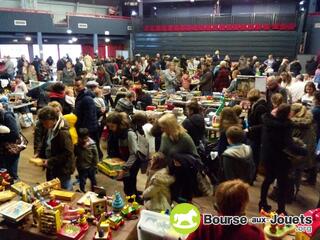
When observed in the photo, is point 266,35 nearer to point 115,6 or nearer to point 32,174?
point 115,6

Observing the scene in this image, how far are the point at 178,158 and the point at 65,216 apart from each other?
116 centimetres

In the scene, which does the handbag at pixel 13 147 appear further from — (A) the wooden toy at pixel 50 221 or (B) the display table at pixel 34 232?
(A) the wooden toy at pixel 50 221

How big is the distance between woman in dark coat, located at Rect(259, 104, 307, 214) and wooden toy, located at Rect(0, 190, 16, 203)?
8.34 ft

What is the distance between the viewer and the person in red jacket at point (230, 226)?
1403 mm

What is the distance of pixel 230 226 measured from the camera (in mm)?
1404

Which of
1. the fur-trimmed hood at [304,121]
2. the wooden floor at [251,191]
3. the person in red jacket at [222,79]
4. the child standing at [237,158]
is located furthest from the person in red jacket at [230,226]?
the person in red jacket at [222,79]

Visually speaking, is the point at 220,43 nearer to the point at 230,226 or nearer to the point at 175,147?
the point at 175,147

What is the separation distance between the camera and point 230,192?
147cm

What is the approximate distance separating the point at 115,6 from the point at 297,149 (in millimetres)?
19076

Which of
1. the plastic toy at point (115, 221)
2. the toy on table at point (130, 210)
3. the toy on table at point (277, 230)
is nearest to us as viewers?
the toy on table at point (277, 230)

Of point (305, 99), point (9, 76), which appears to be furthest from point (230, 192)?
point (9, 76)

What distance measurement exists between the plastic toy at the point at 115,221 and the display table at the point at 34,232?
Result: 3cm

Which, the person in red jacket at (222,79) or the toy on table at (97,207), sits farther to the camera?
the person in red jacket at (222,79)

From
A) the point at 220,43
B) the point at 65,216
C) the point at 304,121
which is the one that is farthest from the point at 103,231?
the point at 220,43
